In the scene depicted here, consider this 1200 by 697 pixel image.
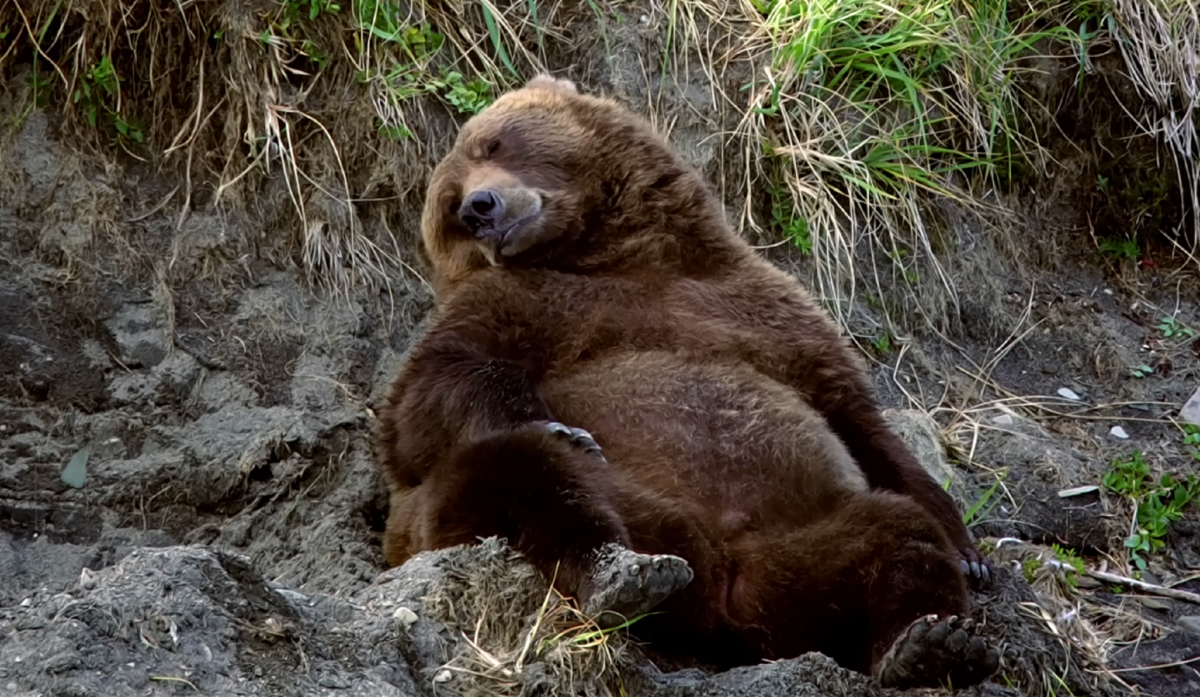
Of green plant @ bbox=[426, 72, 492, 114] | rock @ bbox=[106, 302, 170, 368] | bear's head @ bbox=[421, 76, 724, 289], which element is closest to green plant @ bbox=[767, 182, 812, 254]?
bear's head @ bbox=[421, 76, 724, 289]

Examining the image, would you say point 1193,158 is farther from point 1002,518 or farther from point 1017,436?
point 1002,518

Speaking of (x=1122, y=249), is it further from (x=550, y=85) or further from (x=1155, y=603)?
(x=550, y=85)

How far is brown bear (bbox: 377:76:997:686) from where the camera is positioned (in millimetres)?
3398

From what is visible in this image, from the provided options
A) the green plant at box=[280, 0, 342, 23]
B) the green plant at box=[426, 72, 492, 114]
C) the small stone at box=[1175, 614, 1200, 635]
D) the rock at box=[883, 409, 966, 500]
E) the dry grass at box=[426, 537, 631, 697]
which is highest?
the green plant at box=[280, 0, 342, 23]

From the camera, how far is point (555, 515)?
3.36 m

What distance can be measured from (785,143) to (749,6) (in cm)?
66

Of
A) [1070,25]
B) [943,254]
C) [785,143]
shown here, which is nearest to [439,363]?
[785,143]

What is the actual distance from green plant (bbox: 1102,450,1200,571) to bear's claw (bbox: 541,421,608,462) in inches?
103

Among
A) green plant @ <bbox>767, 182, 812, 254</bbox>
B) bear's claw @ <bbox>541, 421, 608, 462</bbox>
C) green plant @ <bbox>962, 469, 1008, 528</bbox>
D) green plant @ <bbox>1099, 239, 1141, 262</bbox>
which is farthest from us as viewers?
green plant @ <bbox>1099, 239, 1141, 262</bbox>

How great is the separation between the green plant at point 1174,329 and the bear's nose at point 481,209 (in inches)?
139

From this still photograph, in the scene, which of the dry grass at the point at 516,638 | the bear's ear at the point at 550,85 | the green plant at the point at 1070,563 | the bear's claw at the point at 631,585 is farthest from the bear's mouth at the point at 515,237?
the green plant at the point at 1070,563

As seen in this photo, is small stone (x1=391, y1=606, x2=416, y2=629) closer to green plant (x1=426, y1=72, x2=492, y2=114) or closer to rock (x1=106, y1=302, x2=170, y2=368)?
rock (x1=106, y1=302, x2=170, y2=368)

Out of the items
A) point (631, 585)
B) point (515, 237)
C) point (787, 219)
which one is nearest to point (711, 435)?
point (631, 585)

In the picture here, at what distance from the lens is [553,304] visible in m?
4.09
